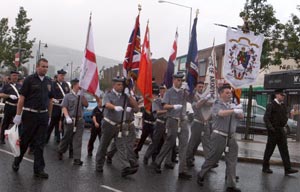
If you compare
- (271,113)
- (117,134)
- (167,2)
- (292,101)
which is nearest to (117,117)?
(117,134)

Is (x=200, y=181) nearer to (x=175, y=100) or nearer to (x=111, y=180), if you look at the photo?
(x=111, y=180)

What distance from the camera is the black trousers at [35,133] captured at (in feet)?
27.5

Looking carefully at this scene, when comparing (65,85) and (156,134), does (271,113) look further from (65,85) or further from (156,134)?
(65,85)

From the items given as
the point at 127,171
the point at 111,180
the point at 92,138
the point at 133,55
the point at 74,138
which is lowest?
the point at 111,180

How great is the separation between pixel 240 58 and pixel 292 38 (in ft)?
46.6

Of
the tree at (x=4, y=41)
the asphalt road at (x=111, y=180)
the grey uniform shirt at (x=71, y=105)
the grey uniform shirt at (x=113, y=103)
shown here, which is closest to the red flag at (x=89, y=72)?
the grey uniform shirt at (x=71, y=105)

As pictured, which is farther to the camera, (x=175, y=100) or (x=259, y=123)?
(x=259, y=123)

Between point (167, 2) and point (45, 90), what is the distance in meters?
27.0

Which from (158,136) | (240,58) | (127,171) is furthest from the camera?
(158,136)

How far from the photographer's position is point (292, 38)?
76.5 feet

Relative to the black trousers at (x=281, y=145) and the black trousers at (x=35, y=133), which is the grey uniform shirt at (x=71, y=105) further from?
the black trousers at (x=281, y=145)

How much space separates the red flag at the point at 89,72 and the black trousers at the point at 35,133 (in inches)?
77.9

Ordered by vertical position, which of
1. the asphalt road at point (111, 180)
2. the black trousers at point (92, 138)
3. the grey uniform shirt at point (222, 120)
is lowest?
the asphalt road at point (111, 180)

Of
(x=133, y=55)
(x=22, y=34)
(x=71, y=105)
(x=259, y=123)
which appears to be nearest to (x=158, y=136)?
(x=133, y=55)
